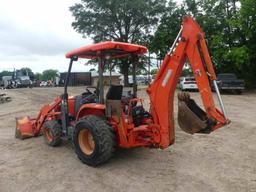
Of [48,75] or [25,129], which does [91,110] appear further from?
[48,75]

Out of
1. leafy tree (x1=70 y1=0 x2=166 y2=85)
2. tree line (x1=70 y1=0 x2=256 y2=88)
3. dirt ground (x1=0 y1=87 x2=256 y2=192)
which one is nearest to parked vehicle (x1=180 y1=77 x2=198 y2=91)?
tree line (x1=70 y1=0 x2=256 y2=88)

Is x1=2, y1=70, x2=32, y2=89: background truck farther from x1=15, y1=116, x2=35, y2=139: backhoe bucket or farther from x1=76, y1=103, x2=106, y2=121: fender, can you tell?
x1=76, y1=103, x2=106, y2=121: fender

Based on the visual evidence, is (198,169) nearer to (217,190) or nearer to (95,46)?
(217,190)

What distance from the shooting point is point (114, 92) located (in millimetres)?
5891

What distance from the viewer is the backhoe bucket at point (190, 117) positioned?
511 centimetres

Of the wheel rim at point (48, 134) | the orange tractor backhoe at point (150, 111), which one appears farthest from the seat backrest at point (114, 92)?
the wheel rim at point (48, 134)

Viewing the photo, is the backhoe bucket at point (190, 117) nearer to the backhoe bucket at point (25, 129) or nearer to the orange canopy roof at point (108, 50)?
the orange canopy roof at point (108, 50)

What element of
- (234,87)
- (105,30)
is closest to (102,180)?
(234,87)

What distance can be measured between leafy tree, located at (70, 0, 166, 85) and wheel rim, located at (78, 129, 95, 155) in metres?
25.1

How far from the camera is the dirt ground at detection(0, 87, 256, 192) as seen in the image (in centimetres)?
493

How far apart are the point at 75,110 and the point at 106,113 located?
4.69ft

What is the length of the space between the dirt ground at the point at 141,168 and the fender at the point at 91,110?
3.09 feet

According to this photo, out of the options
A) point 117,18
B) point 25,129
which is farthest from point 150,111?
point 117,18

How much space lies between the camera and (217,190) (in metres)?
4.66
